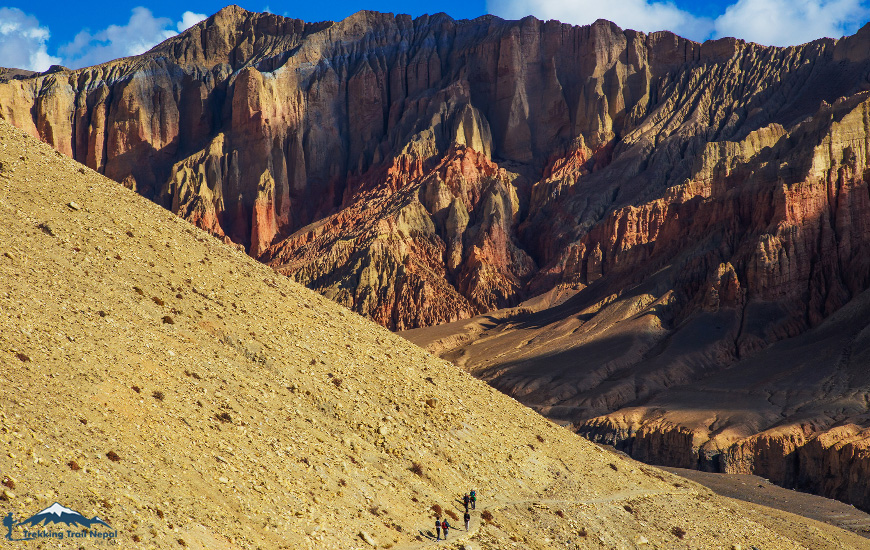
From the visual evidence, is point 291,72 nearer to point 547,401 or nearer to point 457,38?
point 457,38

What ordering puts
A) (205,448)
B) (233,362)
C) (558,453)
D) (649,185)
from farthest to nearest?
(649,185), (558,453), (233,362), (205,448)

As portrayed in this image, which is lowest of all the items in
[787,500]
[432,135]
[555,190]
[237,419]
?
[237,419]

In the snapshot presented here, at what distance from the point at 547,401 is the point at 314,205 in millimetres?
92300

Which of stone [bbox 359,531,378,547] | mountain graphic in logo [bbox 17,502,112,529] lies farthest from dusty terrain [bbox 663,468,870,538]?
mountain graphic in logo [bbox 17,502,112,529]

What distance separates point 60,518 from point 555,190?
15124 cm

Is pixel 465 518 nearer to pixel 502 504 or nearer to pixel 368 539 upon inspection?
pixel 502 504

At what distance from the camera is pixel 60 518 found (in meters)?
19.9

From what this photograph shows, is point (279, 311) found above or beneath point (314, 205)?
beneath

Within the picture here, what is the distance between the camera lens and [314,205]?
182250 mm

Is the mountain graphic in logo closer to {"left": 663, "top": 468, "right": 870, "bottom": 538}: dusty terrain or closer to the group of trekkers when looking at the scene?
the group of trekkers

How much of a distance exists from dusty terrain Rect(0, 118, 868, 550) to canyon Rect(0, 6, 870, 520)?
42320mm

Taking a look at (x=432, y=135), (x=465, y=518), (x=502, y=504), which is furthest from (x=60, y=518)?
(x=432, y=135)

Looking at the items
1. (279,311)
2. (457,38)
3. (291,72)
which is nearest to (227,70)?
(291,72)

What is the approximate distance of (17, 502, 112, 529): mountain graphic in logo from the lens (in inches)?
767
